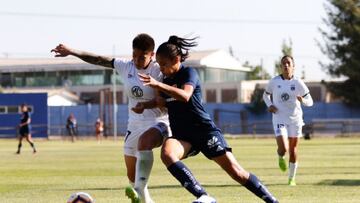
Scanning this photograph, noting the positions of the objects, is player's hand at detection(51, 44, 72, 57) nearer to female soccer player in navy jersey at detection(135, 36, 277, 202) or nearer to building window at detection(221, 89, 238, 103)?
female soccer player in navy jersey at detection(135, 36, 277, 202)

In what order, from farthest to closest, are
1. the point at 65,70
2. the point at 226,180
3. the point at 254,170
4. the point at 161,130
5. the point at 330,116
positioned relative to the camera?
the point at 65,70 → the point at 330,116 → the point at 254,170 → the point at 226,180 → the point at 161,130

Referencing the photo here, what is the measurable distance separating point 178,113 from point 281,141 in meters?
7.83

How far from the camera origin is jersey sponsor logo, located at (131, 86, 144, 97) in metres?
12.3

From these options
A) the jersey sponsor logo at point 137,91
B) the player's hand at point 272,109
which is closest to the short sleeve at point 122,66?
the jersey sponsor logo at point 137,91

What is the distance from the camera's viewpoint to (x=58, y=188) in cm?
1847

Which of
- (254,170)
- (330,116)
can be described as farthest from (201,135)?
(330,116)

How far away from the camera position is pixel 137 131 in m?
12.6

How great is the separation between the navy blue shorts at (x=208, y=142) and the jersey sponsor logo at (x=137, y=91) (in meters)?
0.90

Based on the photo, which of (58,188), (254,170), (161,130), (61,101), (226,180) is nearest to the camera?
(161,130)

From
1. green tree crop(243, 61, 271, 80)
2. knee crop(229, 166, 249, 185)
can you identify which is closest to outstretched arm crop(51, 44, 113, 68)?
knee crop(229, 166, 249, 185)

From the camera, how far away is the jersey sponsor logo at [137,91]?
40.3 ft

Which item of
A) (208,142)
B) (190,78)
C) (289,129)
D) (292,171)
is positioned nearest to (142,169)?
(208,142)

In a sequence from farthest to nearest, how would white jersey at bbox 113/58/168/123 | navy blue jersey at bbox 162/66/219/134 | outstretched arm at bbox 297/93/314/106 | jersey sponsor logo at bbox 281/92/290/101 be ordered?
1. jersey sponsor logo at bbox 281/92/290/101
2. outstretched arm at bbox 297/93/314/106
3. white jersey at bbox 113/58/168/123
4. navy blue jersey at bbox 162/66/219/134

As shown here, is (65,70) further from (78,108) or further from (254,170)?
(254,170)
